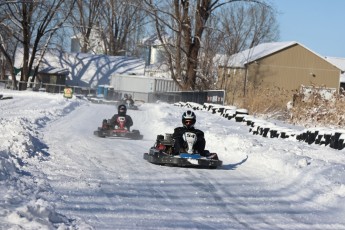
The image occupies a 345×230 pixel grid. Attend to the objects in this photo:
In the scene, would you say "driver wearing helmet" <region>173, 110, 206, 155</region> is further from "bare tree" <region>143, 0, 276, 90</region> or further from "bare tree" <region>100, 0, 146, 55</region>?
"bare tree" <region>100, 0, 146, 55</region>

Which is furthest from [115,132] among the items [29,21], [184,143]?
[29,21]

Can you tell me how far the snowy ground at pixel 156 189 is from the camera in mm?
6441

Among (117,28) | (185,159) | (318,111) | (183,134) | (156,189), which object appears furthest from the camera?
(117,28)

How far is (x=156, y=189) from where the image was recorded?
28.2 ft

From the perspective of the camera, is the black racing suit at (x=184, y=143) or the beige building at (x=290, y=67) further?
the beige building at (x=290, y=67)

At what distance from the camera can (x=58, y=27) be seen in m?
56.6

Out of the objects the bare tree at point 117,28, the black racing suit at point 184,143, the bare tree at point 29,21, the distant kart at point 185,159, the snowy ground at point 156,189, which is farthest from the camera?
the bare tree at point 117,28

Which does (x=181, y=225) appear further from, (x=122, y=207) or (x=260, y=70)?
(x=260, y=70)

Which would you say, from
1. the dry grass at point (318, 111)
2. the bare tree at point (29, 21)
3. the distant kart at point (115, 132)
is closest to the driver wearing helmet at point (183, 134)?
the distant kart at point (115, 132)

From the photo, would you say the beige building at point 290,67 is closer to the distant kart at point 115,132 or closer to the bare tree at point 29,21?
the bare tree at point 29,21

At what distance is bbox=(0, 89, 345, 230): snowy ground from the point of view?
21.1 ft

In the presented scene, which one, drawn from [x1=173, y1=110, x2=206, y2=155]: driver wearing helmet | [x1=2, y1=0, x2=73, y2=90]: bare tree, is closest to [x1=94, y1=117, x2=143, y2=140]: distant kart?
[x1=173, y1=110, x2=206, y2=155]: driver wearing helmet

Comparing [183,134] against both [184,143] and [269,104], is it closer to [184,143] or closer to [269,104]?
[184,143]

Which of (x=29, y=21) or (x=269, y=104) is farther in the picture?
(x=29, y=21)
